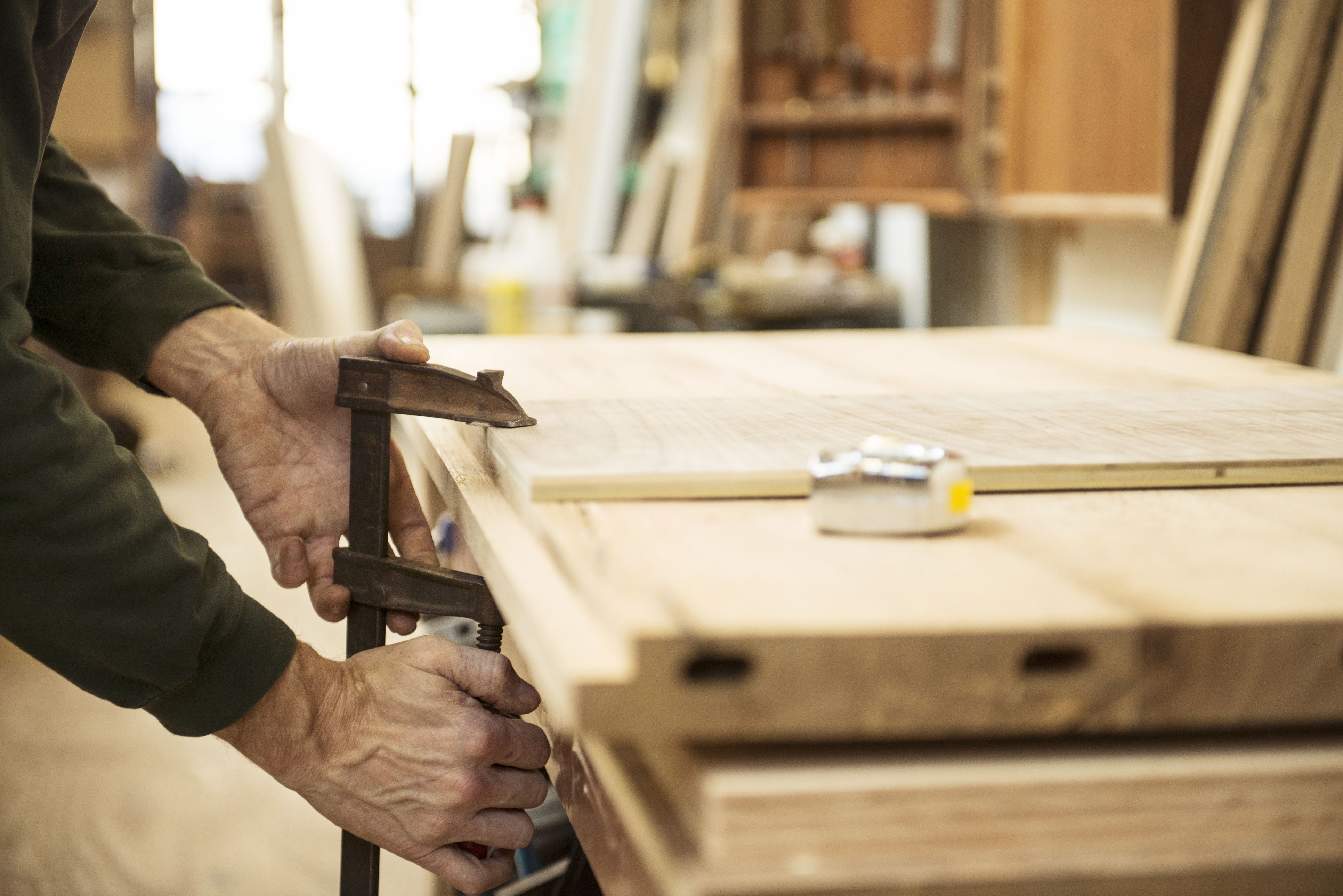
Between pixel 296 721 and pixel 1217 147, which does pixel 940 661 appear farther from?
pixel 1217 147

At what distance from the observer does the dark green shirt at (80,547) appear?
658 millimetres

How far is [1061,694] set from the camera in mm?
438

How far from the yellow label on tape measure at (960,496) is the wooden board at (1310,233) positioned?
1197mm

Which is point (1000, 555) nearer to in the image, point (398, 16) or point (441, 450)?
point (441, 450)

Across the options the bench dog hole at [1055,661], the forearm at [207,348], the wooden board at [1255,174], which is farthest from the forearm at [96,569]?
the wooden board at [1255,174]

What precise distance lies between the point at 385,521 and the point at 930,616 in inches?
20.2

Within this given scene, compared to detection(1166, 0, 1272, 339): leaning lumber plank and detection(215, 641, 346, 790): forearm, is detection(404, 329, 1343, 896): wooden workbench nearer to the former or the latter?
detection(215, 641, 346, 790): forearm

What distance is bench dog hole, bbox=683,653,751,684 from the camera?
42 centimetres

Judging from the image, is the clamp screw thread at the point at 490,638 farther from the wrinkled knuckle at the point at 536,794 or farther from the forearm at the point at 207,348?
the forearm at the point at 207,348

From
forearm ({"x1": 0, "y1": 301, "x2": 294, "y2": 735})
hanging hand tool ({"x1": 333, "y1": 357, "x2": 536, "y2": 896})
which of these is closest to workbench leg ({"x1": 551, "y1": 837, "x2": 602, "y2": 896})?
hanging hand tool ({"x1": 333, "y1": 357, "x2": 536, "y2": 896})

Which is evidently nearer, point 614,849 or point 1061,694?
point 1061,694

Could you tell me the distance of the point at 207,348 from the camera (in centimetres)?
108

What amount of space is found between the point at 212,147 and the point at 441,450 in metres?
10.9

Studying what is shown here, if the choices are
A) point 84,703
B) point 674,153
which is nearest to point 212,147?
point 674,153
